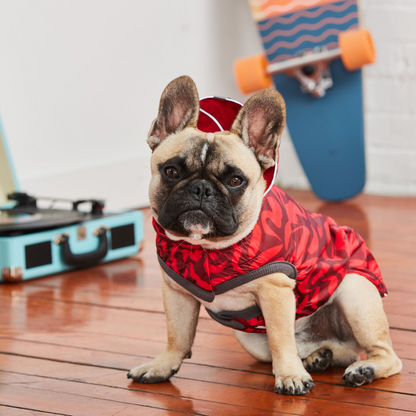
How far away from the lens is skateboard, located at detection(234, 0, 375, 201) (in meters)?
3.31

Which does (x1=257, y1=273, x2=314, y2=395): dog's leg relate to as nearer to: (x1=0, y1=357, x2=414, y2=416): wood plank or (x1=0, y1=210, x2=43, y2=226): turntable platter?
(x1=0, y1=357, x2=414, y2=416): wood plank

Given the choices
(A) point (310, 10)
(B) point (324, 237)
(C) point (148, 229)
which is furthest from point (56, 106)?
(B) point (324, 237)

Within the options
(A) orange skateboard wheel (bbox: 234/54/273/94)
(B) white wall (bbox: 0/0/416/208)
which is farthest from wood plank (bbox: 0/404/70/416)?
(A) orange skateboard wheel (bbox: 234/54/273/94)

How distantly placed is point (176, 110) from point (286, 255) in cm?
35

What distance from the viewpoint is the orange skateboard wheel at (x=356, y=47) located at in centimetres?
312

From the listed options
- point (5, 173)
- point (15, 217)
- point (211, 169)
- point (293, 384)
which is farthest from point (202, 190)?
point (5, 173)

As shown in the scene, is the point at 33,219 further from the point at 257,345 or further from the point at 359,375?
the point at 359,375

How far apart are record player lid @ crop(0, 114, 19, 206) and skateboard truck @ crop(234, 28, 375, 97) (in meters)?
1.34

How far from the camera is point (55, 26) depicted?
301 cm

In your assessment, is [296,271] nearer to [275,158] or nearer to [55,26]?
[275,158]

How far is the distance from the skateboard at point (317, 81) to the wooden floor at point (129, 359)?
1.12 meters

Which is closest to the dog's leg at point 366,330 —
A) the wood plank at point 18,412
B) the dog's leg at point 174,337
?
the dog's leg at point 174,337

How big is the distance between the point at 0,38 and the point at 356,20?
178 centimetres

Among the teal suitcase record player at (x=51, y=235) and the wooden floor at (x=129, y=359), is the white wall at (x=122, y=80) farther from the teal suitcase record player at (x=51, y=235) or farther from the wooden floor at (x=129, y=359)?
the wooden floor at (x=129, y=359)
